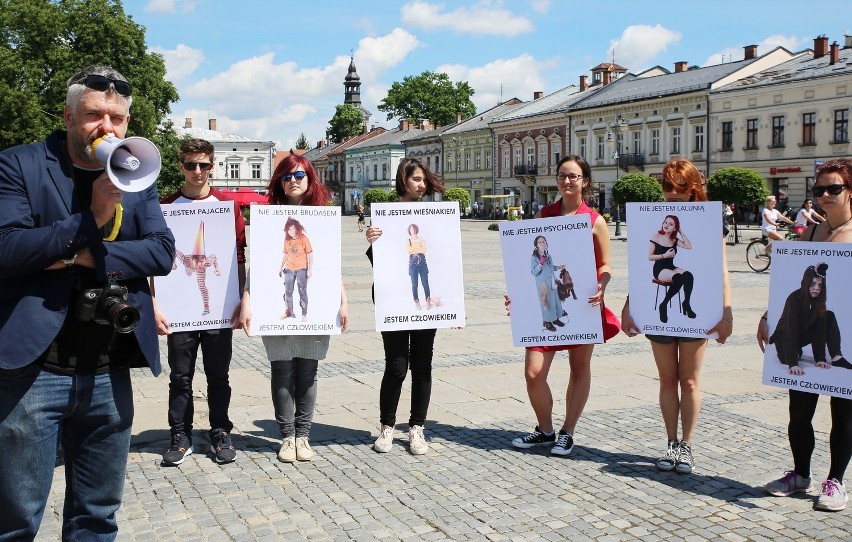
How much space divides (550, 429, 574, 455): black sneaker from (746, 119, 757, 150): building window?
51.8 m

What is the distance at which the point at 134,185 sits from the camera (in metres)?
2.61

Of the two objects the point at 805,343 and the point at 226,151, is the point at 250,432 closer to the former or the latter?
the point at 805,343

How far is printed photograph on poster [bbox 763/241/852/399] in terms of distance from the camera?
475cm

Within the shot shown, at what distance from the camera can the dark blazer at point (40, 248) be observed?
2725 mm

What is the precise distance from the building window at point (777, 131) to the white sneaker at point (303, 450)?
51.4 metres

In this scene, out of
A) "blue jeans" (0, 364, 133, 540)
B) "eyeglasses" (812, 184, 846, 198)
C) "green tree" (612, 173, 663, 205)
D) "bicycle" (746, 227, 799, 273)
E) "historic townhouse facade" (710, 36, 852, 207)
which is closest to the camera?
"blue jeans" (0, 364, 133, 540)

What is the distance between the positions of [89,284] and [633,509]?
10.4ft

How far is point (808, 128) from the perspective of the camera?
49.8 meters

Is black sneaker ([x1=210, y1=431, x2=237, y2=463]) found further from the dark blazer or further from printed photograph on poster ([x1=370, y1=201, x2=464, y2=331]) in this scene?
the dark blazer

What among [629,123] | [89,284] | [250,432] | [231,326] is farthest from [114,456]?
[629,123]

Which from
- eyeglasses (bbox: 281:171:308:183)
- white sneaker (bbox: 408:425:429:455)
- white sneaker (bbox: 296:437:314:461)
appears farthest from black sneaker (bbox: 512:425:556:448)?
eyeglasses (bbox: 281:171:308:183)

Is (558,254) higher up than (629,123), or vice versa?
(629,123)

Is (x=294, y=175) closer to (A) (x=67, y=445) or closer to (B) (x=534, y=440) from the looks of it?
(B) (x=534, y=440)

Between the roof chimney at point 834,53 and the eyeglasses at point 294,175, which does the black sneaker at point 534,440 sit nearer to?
the eyeglasses at point 294,175
